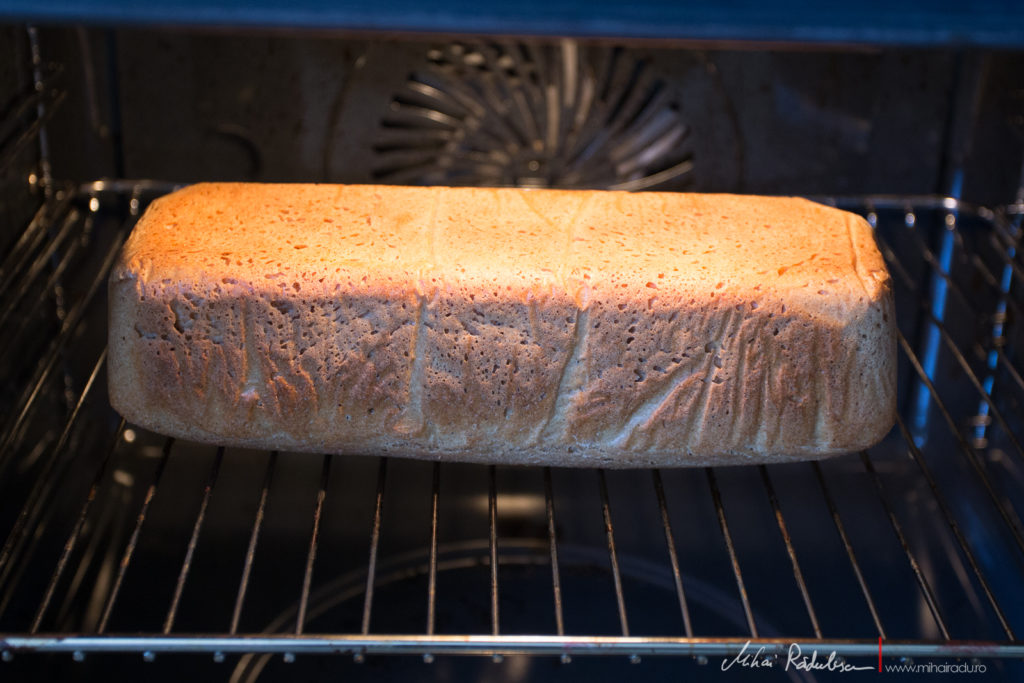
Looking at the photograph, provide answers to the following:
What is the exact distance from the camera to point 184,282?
0.97 meters

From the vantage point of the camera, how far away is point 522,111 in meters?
1.26

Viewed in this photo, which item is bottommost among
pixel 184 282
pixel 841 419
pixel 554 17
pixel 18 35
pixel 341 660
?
pixel 341 660

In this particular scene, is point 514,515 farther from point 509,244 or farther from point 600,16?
point 600,16

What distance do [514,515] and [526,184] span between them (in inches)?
17.1

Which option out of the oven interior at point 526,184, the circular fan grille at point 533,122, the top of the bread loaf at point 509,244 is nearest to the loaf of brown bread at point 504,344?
the top of the bread loaf at point 509,244

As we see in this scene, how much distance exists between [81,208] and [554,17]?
0.98 m

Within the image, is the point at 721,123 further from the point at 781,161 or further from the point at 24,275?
the point at 24,275

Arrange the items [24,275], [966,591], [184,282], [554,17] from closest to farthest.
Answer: [554,17], [184,282], [966,591], [24,275]

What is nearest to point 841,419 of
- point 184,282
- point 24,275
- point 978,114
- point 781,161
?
point 781,161

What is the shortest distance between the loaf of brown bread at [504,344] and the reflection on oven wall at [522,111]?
0.88 feet

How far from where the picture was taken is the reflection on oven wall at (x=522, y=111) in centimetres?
124

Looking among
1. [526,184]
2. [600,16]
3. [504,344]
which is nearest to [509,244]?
[504,344]

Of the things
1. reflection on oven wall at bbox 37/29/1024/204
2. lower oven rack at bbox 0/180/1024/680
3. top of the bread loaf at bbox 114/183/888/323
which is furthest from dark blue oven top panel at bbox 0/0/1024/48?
reflection on oven wall at bbox 37/29/1024/204

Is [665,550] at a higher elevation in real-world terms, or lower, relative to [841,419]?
lower
